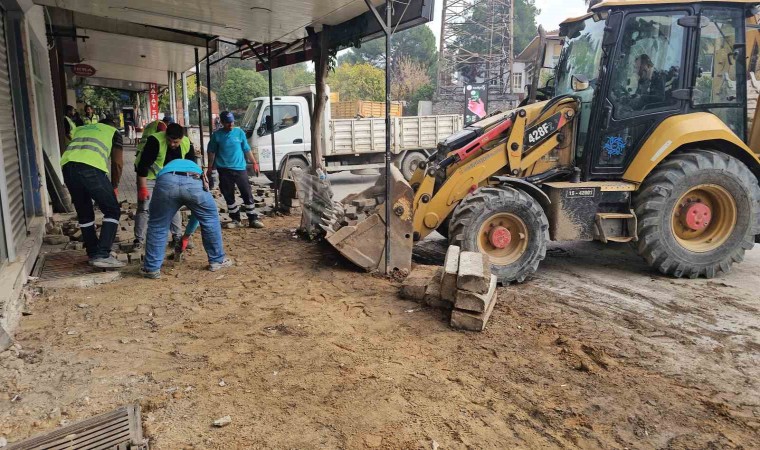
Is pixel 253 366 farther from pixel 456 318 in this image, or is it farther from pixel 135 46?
pixel 135 46

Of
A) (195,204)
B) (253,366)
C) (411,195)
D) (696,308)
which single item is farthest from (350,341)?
(696,308)

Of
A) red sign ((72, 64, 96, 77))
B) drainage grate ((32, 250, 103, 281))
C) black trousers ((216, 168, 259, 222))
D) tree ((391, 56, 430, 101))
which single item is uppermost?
tree ((391, 56, 430, 101))

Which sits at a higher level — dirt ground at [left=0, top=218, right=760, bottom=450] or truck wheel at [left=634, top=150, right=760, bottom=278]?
truck wheel at [left=634, top=150, right=760, bottom=278]

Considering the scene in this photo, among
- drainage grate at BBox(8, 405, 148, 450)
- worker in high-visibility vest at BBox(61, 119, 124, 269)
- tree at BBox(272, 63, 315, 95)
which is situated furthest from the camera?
tree at BBox(272, 63, 315, 95)

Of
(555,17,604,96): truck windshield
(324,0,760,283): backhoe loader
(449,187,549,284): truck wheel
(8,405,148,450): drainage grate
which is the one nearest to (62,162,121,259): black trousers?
(324,0,760,283): backhoe loader

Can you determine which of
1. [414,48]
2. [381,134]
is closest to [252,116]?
[381,134]

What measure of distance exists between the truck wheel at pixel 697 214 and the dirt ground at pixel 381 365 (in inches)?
11.8

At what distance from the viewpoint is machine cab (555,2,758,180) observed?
553 cm

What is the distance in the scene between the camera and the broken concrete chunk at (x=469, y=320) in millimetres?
4199

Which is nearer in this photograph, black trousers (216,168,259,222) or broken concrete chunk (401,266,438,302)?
broken concrete chunk (401,266,438,302)

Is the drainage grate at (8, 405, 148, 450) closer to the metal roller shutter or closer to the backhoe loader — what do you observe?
the backhoe loader

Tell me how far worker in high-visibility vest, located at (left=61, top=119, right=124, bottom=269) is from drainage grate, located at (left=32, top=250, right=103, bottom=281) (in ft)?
0.53

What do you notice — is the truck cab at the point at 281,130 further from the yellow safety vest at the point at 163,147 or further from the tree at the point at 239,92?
the tree at the point at 239,92

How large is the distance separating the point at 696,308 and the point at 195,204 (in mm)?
4929
